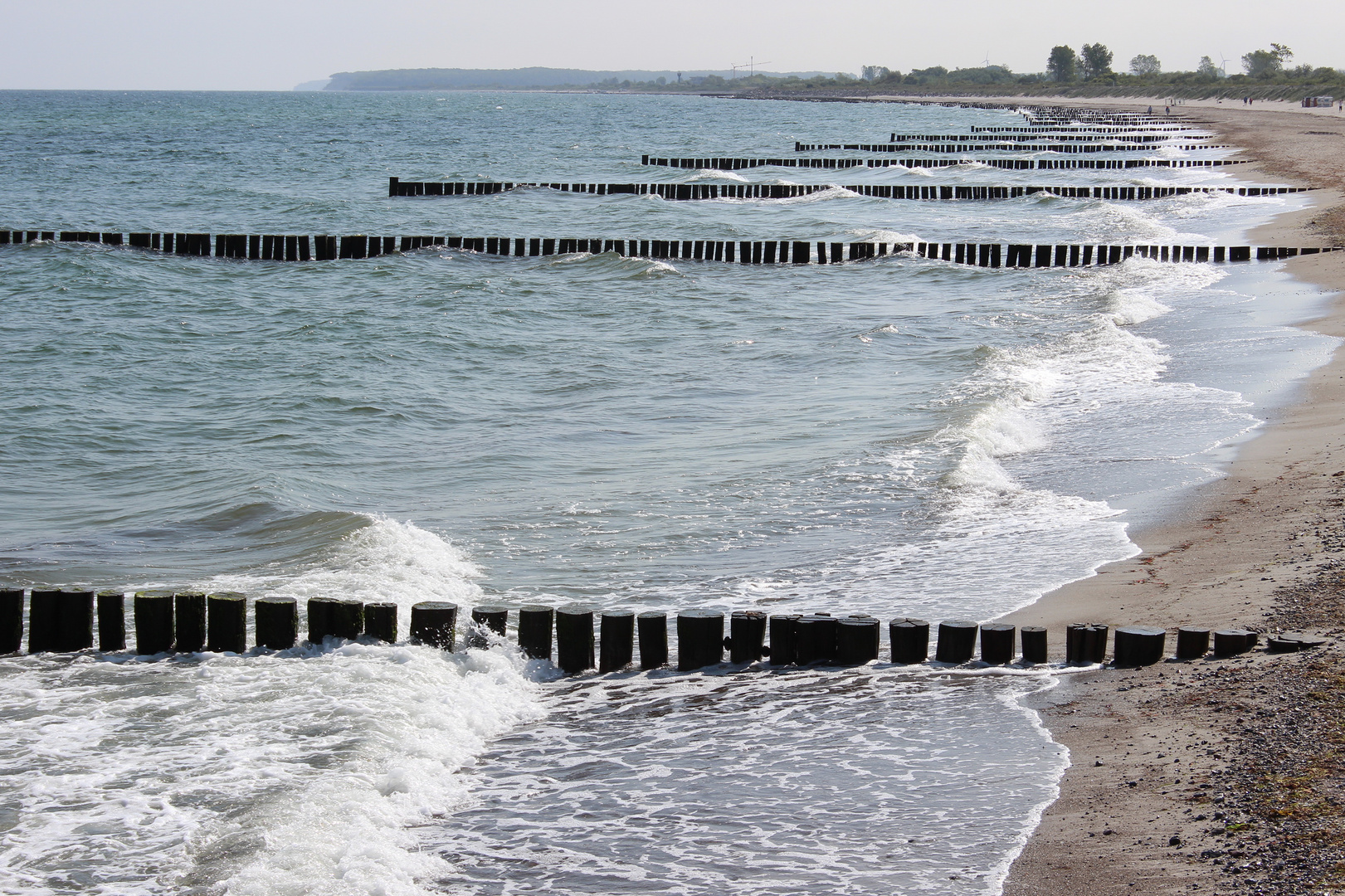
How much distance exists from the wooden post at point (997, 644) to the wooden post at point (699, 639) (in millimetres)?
1456

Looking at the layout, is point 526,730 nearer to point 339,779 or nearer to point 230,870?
point 339,779

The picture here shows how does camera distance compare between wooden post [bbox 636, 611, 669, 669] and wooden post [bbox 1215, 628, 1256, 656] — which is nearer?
wooden post [bbox 1215, 628, 1256, 656]

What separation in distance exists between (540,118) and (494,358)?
118m

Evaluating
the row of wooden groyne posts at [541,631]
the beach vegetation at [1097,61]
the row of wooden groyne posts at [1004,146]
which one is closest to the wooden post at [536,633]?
the row of wooden groyne posts at [541,631]

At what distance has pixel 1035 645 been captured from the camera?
6566 millimetres

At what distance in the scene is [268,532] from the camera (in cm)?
953

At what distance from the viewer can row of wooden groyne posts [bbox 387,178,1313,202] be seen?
42.8 metres

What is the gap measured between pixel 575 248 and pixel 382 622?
22.8 m

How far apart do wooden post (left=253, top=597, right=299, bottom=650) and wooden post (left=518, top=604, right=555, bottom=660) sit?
134 centimetres

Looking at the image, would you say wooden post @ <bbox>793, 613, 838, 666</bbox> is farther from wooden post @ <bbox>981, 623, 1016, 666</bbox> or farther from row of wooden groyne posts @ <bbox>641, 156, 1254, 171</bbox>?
row of wooden groyne posts @ <bbox>641, 156, 1254, 171</bbox>

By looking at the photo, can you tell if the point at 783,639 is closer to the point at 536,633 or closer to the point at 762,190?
the point at 536,633

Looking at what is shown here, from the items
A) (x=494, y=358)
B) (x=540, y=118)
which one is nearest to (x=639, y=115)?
(x=540, y=118)

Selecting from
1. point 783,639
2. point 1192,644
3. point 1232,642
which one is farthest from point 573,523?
point 1232,642

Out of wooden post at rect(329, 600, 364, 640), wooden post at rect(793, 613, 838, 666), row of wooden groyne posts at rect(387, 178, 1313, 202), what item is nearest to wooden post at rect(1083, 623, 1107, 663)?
wooden post at rect(793, 613, 838, 666)
